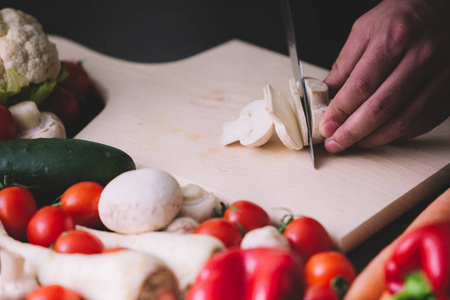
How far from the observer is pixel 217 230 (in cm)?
90

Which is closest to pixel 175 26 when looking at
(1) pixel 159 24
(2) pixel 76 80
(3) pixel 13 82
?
(1) pixel 159 24

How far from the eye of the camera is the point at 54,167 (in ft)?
3.80

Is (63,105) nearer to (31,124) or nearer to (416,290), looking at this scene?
(31,124)

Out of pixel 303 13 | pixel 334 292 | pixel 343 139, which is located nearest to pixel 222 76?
pixel 303 13

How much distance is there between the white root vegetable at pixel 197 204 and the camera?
1.01m

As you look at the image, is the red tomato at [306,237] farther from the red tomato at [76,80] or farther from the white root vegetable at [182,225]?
the red tomato at [76,80]

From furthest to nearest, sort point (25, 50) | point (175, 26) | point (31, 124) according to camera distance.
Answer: point (175, 26)
point (25, 50)
point (31, 124)

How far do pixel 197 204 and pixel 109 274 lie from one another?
0.28 meters

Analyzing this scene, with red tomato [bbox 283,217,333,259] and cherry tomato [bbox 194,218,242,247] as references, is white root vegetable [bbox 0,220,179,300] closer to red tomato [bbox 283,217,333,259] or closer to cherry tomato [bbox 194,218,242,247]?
cherry tomato [bbox 194,218,242,247]

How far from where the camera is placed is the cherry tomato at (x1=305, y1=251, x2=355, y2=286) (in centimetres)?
80

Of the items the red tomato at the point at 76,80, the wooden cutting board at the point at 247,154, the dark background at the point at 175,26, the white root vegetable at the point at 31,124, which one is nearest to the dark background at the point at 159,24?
the dark background at the point at 175,26

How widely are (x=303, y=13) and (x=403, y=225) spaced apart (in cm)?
117

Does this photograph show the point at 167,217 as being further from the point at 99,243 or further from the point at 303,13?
the point at 303,13

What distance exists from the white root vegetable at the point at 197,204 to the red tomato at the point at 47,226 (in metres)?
0.23
